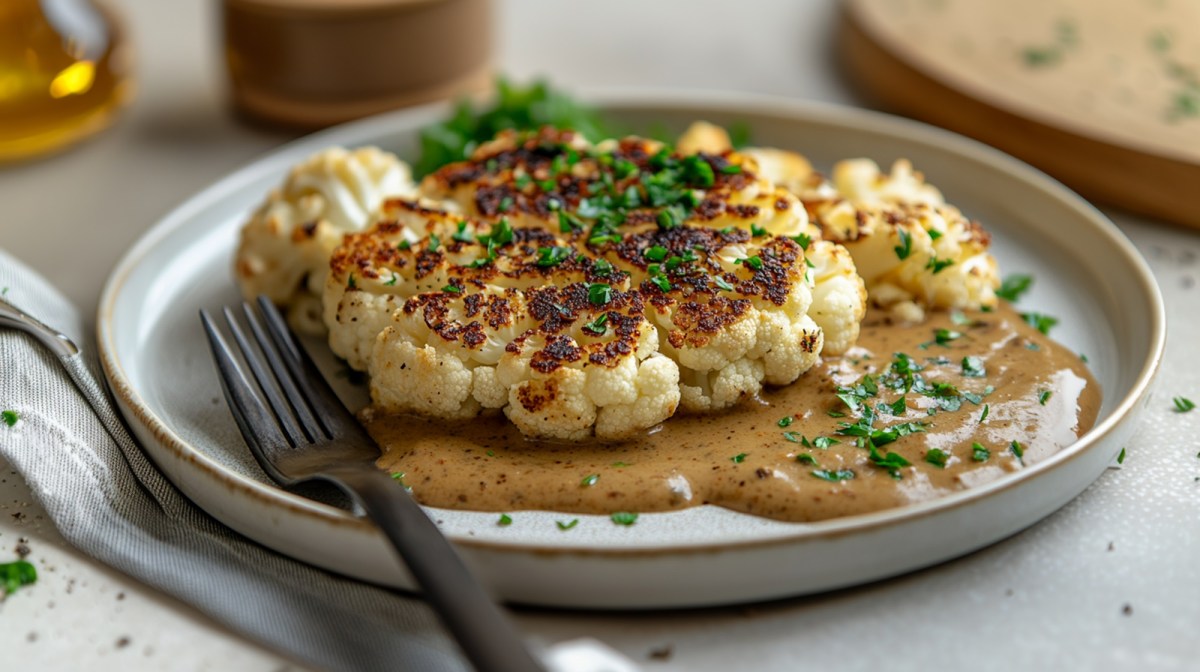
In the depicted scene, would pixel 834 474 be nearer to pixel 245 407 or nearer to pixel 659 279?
pixel 659 279

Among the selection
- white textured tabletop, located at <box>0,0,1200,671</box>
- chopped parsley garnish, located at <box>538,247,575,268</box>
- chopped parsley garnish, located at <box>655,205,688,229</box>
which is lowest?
white textured tabletop, located at <box>0,0,1200,671</box>

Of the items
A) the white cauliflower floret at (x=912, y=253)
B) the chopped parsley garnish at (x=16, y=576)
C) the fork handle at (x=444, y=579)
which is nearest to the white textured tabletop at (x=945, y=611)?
the chopped parsley garnish at (x=16, y=576)

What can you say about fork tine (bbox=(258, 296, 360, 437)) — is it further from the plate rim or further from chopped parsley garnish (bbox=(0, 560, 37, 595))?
chopped parsley garnish (bbox=(0, 560, 37, 595))

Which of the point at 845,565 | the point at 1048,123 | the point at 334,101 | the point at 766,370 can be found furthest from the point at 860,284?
the point at 334,101

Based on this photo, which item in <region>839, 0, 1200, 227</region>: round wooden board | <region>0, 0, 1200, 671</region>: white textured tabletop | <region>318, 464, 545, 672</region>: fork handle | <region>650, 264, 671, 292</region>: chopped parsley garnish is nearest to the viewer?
<region>318, 464, 545, 672</region>: fork handle

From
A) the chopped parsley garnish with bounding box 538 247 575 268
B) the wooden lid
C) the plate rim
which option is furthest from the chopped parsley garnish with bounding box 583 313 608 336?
the wooden lid

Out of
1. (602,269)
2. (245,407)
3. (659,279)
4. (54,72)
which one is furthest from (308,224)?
(54,72)
